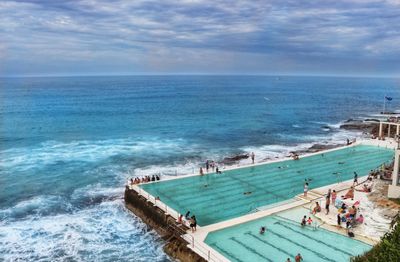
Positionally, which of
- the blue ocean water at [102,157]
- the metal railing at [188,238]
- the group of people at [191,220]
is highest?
the group of people at [191,220]

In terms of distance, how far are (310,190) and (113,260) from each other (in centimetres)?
1471

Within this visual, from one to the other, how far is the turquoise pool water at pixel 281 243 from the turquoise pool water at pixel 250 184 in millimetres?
2573

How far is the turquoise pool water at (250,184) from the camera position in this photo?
25062 mm

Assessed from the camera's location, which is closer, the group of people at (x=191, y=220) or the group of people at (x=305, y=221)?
the group of people at (x=191, y=220)

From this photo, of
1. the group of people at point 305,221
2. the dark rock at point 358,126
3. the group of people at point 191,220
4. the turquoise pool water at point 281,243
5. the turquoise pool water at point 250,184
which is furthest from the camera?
the dark rock at point 358,126

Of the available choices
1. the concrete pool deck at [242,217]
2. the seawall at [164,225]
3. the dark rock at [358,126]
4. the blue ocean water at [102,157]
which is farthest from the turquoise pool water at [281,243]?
the dark rock at [358,126]

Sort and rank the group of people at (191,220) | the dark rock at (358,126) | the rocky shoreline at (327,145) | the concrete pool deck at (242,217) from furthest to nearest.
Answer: the dark rock at (358,126) < the rocky shoreline at (327,145) < the group of people at (191,220) < the concrete pool deck at (242,217)

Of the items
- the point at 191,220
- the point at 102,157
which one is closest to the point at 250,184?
the point at 191,220

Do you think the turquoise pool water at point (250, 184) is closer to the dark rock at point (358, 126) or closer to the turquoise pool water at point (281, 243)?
the turquoise pool water at point (281, 243)

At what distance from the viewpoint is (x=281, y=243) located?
1948cm

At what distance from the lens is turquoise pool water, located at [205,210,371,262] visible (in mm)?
18234

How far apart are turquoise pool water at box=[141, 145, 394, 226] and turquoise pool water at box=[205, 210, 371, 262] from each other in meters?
2.57

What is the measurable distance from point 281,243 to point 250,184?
1015 centimetres

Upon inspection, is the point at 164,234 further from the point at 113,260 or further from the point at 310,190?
the point at 310,190
